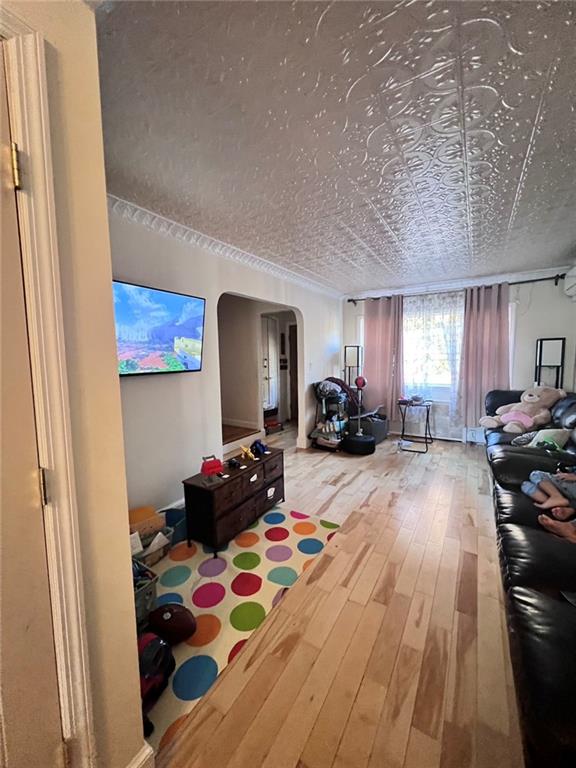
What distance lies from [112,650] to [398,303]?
198 inches

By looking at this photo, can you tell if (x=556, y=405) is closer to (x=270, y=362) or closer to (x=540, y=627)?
(x=540, y=627)

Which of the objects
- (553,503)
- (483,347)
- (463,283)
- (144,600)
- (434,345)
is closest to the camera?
(144,600)

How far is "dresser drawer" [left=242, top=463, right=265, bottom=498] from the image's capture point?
2.40 m

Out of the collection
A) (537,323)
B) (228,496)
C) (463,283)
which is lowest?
(228,496)

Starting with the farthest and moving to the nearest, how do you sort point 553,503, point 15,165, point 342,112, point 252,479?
1. point 252,479
2. point 553,503
3. point 342,112
4. point 15,165

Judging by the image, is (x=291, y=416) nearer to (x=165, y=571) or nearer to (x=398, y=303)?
(x=398, y=303)

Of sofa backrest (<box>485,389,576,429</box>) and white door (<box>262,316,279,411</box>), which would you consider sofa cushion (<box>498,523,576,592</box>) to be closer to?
sofa backrest (<box>485,389,576,429</box>)

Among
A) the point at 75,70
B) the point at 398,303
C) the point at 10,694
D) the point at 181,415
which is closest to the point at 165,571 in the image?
the point at 181,415

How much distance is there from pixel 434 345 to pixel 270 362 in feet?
9.27

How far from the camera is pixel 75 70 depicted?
2.68ft

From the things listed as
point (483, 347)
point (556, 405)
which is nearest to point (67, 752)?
point (556, 405)

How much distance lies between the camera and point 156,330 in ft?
7.65

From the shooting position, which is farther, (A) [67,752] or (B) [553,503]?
(B) [553,503]

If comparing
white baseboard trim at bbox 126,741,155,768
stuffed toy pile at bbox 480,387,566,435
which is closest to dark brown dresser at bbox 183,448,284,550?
white baseboard trim at bbox 126,741,155,768
